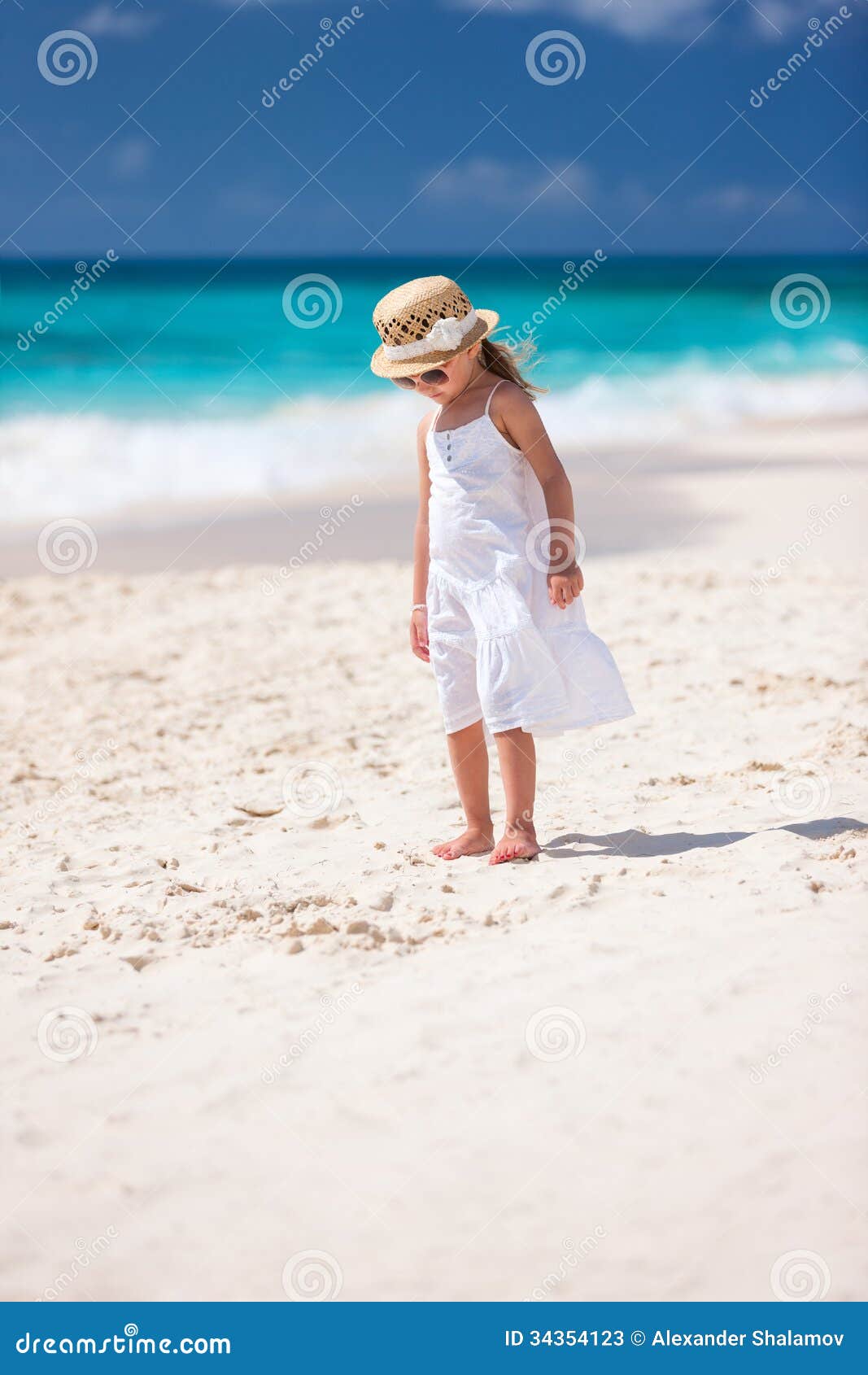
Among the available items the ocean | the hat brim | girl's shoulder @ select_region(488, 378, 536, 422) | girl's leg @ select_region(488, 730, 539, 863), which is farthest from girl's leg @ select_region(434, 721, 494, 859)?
the ocean

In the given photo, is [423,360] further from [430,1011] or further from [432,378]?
[430,1011]

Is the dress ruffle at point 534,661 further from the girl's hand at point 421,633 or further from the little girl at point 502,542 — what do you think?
the girl's hand at point 421,633

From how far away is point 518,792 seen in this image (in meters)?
2.88

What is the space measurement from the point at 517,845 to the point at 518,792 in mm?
135

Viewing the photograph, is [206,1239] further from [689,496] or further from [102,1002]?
[689,496]

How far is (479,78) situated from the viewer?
21719 mm

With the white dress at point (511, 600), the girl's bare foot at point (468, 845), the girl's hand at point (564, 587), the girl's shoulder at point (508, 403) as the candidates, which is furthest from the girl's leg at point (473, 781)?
the girl's shoulder at point (508, 403)

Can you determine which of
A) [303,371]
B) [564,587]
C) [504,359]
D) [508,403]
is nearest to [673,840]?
[564,587]

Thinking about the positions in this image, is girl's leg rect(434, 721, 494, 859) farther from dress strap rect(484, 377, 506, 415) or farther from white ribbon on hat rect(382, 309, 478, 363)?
white ribbon on hat rect(382, 309, 478, 363)

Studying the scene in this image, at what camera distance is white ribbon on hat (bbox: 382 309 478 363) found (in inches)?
103

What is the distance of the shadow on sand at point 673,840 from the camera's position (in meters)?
2.82

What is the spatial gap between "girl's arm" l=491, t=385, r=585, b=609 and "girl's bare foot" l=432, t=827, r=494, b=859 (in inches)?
26.5
